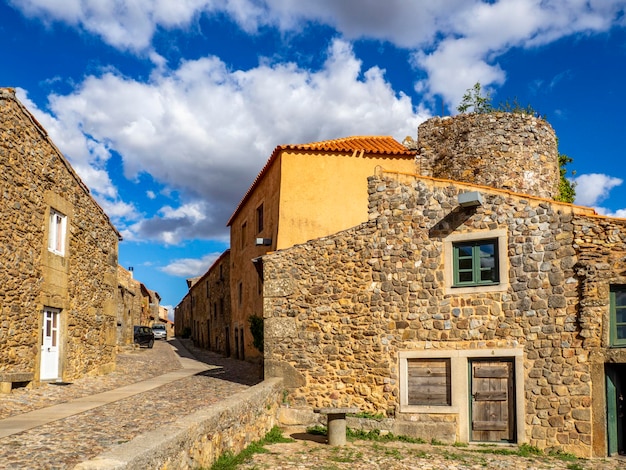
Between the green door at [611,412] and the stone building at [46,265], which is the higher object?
the stone building at [46,265]

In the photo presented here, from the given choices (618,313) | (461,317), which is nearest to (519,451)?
(461,317)

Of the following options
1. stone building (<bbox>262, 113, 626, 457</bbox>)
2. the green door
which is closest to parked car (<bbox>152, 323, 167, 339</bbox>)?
stone building (<bbox>262, 113, 626, 457</bbox>)

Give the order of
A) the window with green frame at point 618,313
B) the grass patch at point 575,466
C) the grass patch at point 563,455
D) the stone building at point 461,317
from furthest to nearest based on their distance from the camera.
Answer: the stone building at point 461,317 → the window with green frame at point 618,313 → the grass patch at point 563,455 → the grass patch at point 575,466

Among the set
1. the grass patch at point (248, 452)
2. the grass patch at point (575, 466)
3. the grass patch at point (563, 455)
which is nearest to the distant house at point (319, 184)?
the grass patch at point (248, 452)

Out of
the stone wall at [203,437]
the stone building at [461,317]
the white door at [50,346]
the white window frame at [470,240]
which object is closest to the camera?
the stone wall at [203,437]

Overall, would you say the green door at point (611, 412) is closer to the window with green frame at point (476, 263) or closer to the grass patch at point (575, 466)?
the grass patch at point (575, 466)

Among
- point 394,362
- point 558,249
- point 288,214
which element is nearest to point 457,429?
point 394,362

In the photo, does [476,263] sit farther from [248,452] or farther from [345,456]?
Result: [248,452]

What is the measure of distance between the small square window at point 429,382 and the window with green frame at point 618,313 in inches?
127

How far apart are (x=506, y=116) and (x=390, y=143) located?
4260mm

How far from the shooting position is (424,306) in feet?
40.2

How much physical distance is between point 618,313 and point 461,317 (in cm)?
293

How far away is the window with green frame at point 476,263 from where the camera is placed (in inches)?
468

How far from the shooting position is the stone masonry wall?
1095cm
